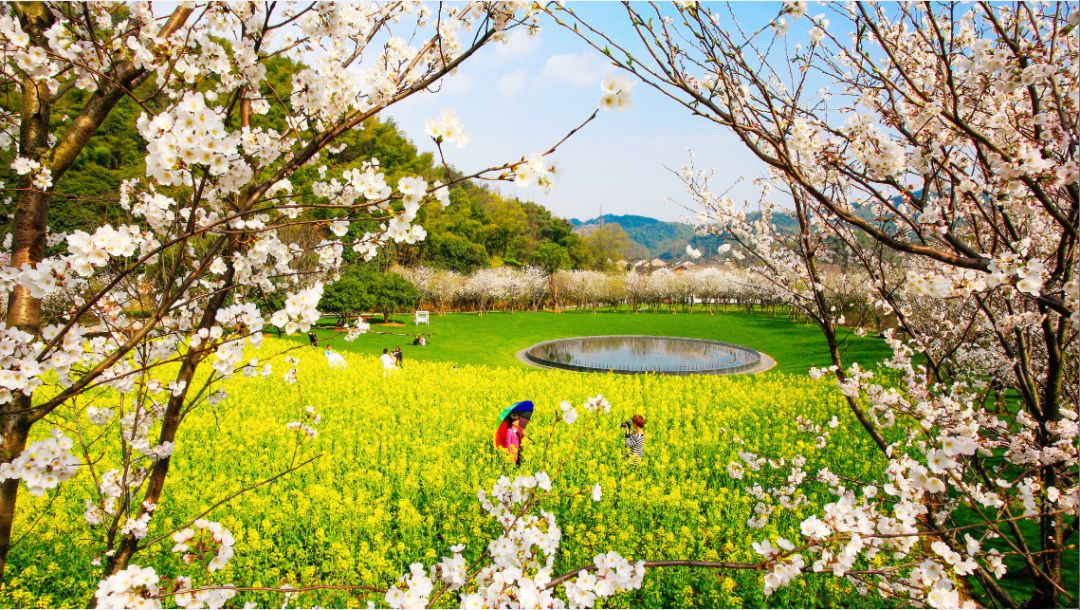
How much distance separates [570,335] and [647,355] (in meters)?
7.16

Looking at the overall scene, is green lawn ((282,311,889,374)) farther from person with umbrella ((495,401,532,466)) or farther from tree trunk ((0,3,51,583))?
tree trunk ((0,3,51,583))

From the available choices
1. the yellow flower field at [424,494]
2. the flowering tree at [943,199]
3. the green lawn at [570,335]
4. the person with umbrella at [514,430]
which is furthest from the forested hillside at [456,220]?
the flowering tree at [943,199]

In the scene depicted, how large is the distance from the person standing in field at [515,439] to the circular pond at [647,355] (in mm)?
9284

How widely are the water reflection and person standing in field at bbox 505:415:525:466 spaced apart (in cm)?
968

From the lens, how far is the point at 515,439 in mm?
7574

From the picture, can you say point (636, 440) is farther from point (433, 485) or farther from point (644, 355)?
point (644, 355)

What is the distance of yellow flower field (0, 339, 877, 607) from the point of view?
4785 mm

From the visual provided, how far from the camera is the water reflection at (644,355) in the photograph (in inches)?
727

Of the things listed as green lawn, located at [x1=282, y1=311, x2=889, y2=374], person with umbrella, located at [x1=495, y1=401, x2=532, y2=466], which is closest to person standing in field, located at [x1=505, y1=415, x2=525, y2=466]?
person with umbrella, located at [x1=495, y1=401, x2=532, y2=466]

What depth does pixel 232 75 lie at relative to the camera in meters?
2.01

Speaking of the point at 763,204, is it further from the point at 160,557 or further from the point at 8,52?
the point at 160,557

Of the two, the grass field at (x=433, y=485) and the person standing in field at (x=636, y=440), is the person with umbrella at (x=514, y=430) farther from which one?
the person standing in field at (x=636, y=440)

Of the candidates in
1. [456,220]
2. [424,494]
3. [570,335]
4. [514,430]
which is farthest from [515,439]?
[456,220]

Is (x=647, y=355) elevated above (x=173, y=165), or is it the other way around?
(x=173, y=165)
